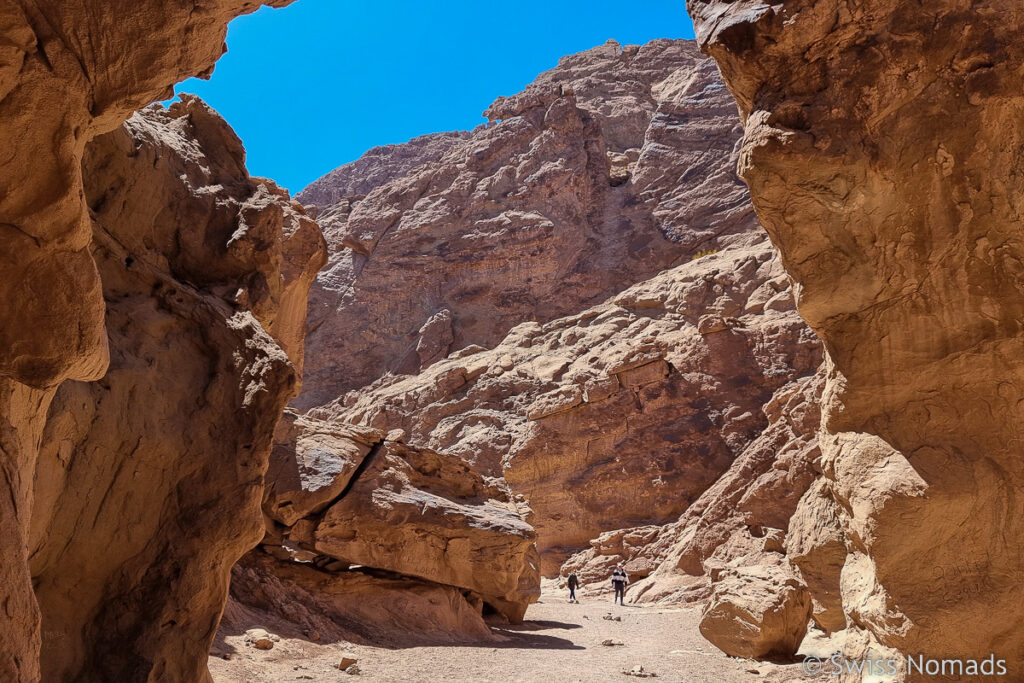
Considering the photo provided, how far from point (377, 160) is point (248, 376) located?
202 feet

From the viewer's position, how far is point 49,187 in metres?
3.86

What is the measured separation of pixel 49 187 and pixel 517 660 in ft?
28.9

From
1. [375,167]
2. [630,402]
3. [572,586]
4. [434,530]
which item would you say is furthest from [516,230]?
[375,167]

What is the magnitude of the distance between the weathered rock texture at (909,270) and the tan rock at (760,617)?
3179mm

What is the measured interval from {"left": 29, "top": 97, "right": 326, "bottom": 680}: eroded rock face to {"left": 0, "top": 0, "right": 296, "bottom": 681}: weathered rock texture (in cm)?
194

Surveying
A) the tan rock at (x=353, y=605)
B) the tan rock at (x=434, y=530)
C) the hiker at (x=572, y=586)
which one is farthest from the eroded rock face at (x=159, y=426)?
the hiker at (x=572, y=586)

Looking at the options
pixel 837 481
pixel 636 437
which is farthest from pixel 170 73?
→ pixel 636 437

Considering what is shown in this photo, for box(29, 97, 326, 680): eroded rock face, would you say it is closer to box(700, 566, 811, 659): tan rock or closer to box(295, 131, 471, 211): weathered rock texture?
box(700, 566, 811, 659): tan rock

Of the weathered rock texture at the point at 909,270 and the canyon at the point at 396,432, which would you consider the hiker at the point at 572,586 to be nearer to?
the canyon at the point at 396,432

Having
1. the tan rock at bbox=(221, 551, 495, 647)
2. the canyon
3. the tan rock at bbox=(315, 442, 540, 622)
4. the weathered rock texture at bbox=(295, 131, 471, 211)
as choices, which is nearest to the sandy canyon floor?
the canyon

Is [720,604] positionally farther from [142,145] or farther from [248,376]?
[142,145]

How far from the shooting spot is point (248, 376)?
7.63 meters

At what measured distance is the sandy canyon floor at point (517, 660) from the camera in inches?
345

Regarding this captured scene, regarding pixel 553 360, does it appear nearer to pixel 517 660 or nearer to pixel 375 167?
pixel 517 660
